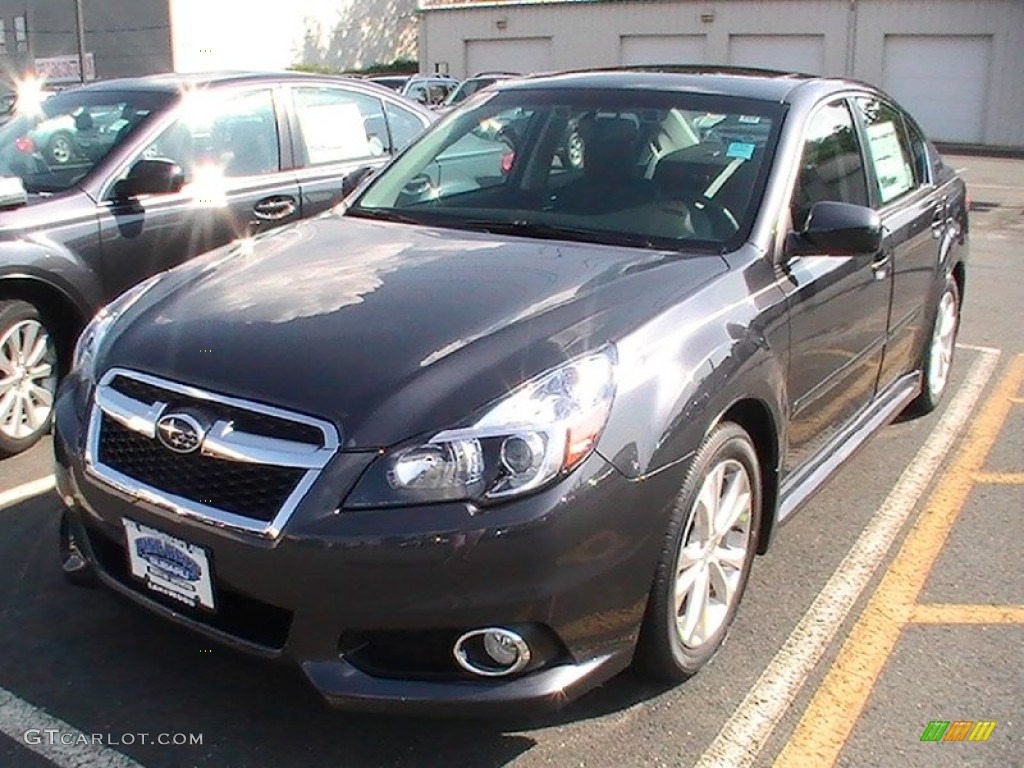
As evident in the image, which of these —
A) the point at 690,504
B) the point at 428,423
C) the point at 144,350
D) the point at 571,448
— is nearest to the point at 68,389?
the point at 144,350

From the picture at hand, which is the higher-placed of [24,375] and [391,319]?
[391,319]

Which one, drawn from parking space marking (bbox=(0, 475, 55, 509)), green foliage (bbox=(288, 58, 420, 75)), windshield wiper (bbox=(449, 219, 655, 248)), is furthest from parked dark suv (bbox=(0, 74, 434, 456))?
green foliage (bbox=(288, 58, 420, 75))

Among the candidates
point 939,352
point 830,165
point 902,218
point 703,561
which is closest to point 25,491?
point 703,561

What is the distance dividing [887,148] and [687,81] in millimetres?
1168

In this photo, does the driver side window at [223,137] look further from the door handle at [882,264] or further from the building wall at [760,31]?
the building wall at [760,31]

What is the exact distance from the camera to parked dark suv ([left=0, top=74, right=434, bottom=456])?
4.91 metres

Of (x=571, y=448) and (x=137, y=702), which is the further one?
(x=137, y=702)

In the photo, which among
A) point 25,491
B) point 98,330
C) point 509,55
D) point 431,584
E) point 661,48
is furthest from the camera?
point 509,55

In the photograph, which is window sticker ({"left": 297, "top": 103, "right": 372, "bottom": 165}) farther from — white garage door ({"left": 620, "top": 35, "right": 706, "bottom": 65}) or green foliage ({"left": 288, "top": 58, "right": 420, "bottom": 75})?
green foliage ({"left": 288, "top": 58, "right": 420, "bottom": 75})

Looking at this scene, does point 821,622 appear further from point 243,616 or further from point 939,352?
point 939,352

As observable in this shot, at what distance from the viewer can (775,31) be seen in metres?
31.5

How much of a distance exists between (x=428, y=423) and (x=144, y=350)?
91 cm

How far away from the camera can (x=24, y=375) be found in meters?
4.94

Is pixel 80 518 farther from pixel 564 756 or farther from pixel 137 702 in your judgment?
pixel 564 756
